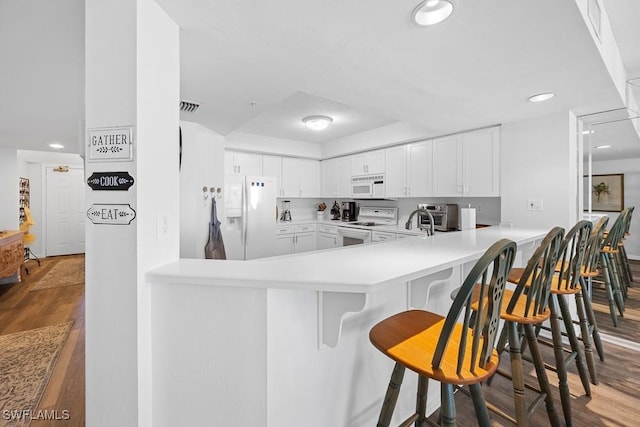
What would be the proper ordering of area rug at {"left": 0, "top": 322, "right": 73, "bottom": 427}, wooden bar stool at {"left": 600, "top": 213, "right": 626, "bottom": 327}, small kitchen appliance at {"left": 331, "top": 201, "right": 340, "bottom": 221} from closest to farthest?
area rug at {"left": 0, "top": 322, "right": 73, "bottom": 427}
wooden bar stool at {"left": 600, "top": 213, "right": 626, "bottom": 327}
small kitchen appliance at {"left": 331, "top": 201, "right": 340, "bottom": 221}

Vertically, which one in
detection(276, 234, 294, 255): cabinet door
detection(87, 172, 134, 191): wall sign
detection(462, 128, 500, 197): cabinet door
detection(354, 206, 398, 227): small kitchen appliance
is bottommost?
detection(276, 234, 294, 255): cabinet door

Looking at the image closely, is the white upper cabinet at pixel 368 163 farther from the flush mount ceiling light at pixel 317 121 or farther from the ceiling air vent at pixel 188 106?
the ceiling air vent at pixel 188 106

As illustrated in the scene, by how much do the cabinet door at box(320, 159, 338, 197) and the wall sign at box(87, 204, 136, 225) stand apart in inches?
174

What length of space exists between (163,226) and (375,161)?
3.89 metres

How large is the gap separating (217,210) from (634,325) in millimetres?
4337

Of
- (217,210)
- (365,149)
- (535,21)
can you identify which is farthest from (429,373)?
(365,149)

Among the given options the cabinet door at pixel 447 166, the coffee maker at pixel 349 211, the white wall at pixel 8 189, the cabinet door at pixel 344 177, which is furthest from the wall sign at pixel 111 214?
the white wall at pixel 8 189

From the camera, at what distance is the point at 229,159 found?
15.1 ft

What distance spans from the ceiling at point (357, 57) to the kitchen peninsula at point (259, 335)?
1.11 meters

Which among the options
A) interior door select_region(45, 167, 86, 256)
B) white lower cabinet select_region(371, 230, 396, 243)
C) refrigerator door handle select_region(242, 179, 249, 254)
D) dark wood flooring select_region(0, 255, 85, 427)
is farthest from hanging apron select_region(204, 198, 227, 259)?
interior door select_region(45, 167, 86, 256)

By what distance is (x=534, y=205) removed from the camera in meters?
2.89

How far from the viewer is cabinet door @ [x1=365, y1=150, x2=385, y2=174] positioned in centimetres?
460

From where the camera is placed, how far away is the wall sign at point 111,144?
3.72ft

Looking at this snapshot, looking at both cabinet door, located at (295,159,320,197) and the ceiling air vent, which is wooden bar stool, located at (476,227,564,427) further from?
cabinet door, located at (295,159,320,197)
